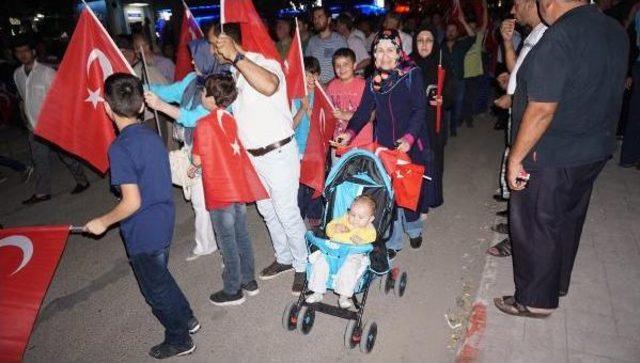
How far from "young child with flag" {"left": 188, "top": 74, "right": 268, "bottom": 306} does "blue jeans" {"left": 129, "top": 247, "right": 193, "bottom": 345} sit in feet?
1.96

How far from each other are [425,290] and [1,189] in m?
7.84

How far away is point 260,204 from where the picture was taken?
158 inches

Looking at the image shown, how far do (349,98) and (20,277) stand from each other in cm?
354

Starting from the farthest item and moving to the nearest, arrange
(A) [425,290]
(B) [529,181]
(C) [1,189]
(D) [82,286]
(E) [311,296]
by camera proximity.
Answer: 1. (C) [1,189]
2. (D) [82,286]
3. (A) [425,290]
4. (E) [311,296]
5. (B) [529,181]

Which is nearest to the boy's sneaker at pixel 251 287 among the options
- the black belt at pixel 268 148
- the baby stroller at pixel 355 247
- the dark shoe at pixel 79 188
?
the baby stroller at pixel 355 247

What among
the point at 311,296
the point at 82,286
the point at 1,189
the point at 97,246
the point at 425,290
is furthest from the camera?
the point at 1,189

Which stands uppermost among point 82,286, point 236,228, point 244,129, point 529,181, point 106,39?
point 106,39

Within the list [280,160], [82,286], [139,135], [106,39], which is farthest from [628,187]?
[82,286]

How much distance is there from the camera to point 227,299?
13.2ft

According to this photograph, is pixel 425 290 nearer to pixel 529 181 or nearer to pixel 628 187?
pixel 529 181

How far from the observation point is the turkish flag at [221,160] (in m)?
3.42

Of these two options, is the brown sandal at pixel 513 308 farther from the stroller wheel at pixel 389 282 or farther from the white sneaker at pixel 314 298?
the white sneaker at pixel 314 298

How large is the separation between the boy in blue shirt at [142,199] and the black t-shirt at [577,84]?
2548mm

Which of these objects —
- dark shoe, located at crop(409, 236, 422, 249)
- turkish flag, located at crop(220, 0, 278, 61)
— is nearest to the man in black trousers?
dark shoe, located at crop(409, 236, 422, 249)
